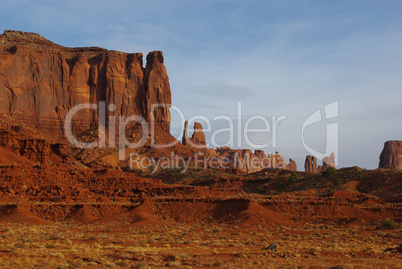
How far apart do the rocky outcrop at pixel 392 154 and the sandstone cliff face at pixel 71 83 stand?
65014 mm

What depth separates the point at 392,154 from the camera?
5084 inches

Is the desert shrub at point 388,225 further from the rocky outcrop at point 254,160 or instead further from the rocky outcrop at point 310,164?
the rocky outcrop at point 310,164

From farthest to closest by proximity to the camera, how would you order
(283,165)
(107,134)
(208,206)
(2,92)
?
(283,165) < (107,134) < (2,92) < (208,206)

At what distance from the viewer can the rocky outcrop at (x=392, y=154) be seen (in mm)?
128538

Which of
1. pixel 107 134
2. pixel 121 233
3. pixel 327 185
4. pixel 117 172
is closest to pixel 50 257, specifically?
A: pixel 121 233

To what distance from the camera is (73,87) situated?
10988cm

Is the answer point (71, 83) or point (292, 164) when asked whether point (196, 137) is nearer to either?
point (292, 164)

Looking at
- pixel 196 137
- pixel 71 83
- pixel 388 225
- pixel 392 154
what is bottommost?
pixel 388 225

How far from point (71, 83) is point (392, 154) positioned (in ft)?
298

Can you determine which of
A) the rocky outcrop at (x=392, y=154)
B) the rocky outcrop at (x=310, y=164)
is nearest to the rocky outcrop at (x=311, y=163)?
the rocky outcrop at (x=310, y=164)

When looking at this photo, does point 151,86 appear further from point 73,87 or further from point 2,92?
point 2,92

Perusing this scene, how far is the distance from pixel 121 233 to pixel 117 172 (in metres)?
27.3

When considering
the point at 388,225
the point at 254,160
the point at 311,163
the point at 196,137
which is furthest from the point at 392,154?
the point at 388,225

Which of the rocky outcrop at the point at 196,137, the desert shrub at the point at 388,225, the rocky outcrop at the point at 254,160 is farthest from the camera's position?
the rocky outcrop at the point at 254,160
